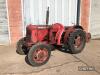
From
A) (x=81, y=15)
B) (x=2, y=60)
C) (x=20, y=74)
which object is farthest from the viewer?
(x=81, y=15)

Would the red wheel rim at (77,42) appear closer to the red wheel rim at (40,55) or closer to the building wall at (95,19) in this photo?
the red wheel rim at (40,55)

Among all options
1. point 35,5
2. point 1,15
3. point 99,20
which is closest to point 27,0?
point 35,5

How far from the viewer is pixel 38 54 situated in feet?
21.8

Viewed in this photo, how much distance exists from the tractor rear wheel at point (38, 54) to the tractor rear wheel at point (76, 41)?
1.10m

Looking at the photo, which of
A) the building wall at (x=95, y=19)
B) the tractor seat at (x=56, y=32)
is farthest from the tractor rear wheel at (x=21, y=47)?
the building wall at (x=95, y=19)

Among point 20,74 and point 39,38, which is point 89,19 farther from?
point 20,74

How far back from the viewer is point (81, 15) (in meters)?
9.58

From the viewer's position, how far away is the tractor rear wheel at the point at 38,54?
6492 millimetres

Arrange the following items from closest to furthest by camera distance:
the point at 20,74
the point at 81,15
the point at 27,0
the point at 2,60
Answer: the point at 20,74 < the point at 2,60 < the point at 27,0 < the point at 81,15

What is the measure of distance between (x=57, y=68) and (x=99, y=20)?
456 centimetres

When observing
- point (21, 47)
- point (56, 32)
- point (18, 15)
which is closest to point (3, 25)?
point (18, 15)

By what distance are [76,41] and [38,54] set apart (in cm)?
182

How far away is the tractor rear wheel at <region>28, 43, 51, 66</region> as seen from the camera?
6.49 metres

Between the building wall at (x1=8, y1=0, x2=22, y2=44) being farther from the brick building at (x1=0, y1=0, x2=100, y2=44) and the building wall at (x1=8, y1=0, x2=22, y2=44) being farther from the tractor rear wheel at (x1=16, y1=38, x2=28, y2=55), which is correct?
the tractor rear wheel at (x1=16, y1=38, x2=28, y2=55)
